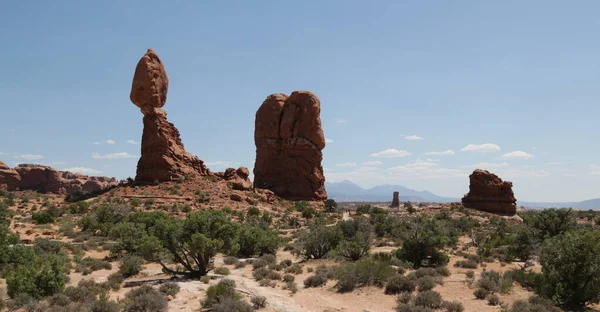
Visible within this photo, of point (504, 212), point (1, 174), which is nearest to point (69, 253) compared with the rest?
point (504, 212)

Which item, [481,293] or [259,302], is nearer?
[259,302]

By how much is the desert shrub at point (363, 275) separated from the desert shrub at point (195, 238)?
12.7 ft

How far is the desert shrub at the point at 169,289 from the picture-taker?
1109 centimetres

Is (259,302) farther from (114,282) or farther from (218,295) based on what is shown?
(114,282)

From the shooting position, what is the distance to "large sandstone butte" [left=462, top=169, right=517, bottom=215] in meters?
51.5

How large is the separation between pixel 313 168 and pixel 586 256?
41.1m

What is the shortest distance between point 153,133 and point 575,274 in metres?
38.6

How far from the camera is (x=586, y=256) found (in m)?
10.2

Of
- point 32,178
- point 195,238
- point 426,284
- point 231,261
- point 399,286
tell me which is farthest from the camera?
point 32,178

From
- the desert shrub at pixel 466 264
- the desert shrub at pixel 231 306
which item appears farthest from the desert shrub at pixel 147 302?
the desert shrub at pixel 466 264

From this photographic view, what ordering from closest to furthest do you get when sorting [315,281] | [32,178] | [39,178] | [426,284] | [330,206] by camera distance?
[426,284] < [315,281] < [330,206] < [32,178] < [39,178]

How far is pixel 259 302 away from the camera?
10.2 m

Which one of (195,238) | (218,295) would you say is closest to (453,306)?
(218,295)

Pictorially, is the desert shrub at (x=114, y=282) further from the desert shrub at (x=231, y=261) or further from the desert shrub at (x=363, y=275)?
the desert shrub at (x=363, y=275)
